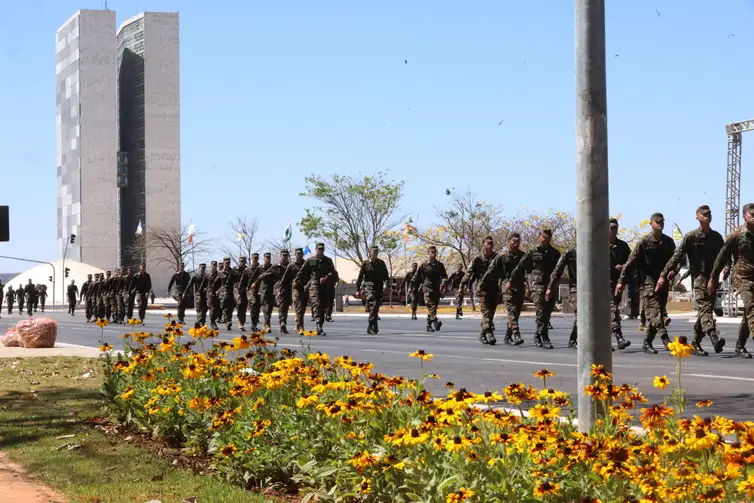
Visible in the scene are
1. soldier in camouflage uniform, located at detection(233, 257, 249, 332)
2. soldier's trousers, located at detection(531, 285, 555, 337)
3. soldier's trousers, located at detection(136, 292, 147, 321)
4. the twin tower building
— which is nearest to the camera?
soldier's trousers, located at detection(531, 285, 555, 337)

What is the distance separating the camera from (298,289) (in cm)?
2650

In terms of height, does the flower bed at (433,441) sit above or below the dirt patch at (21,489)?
above

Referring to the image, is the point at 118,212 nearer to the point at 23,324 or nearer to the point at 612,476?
the point at 23,324

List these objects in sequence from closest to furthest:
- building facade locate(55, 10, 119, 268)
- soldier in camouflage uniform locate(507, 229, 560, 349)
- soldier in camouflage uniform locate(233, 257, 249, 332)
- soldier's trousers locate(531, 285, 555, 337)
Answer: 1. soldier's trousers locate(531, 285, 555, 337)
2. soldier in camouflage uniform locate(507, 229, 560, 349)
3. soldier in camouflage uniform locate(233, 257, 249, 332)
4. building facade locate(55, 10, 119, 268)

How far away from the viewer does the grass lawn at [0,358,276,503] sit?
20.1 feet

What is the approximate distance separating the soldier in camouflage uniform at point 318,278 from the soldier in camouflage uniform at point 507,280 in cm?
593

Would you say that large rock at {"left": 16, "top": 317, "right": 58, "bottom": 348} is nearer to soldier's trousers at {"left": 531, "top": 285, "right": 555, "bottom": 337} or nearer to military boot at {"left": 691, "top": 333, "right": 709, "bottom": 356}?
soldier's trousers at {"left": 531, "top": 285, "right": 555, "bottom": 337}

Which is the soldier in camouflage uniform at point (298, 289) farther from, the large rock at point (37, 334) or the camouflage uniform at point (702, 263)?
the camouflage uniform at point (702, 263)

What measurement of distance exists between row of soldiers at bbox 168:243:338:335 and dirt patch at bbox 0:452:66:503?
16.9 meters

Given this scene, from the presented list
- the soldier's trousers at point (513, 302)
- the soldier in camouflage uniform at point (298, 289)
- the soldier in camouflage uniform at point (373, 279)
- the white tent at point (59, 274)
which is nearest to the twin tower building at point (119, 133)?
the white tent at point (59, 274)

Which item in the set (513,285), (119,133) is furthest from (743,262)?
(119,133)

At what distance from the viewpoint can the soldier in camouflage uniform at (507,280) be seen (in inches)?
797

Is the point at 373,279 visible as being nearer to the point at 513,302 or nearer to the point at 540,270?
the point at 513,302

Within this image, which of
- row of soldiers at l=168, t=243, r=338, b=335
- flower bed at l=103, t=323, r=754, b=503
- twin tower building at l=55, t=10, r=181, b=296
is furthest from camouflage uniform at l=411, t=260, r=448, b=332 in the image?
twin tower building at l=55, t=10, r=181, b=296
